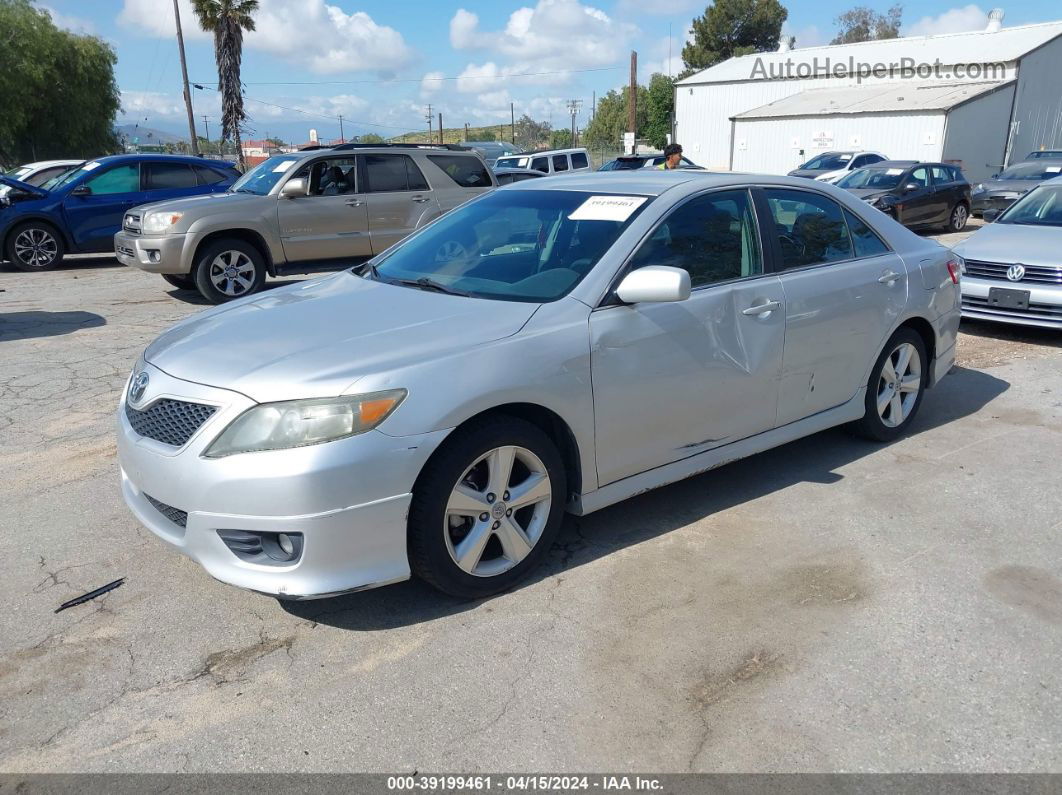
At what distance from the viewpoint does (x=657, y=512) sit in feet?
14.1

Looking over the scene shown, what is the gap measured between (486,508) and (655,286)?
115cm

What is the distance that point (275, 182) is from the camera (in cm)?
1019

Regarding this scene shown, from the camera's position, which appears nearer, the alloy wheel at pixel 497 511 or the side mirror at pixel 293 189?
the alloy wheel at pixel 497 511

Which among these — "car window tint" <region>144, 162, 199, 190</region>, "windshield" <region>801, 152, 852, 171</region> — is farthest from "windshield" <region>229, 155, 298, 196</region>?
"windshield" <region>801, 152, 852, 171</region>

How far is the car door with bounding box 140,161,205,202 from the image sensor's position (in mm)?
13273

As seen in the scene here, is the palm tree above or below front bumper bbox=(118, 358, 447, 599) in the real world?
above

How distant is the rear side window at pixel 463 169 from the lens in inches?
438

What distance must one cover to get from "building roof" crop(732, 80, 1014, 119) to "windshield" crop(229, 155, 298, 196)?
2649 centimetres

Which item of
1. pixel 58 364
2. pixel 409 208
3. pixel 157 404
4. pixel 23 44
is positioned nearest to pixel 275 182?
pixel 409 208

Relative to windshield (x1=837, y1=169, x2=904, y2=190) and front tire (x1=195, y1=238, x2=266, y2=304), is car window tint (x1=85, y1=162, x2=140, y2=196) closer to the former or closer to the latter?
front tire (x1=195, y1=238, x2=266, y2=304)

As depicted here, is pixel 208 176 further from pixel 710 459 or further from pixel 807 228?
pixel 710 459

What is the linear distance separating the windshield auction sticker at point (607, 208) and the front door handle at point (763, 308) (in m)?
0.74

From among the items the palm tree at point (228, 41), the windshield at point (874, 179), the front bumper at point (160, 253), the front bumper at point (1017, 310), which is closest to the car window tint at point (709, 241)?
the front bumper at point (1017, 310)

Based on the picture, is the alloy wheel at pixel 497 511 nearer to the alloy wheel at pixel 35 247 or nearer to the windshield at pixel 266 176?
the windshield at pixel 266 176
